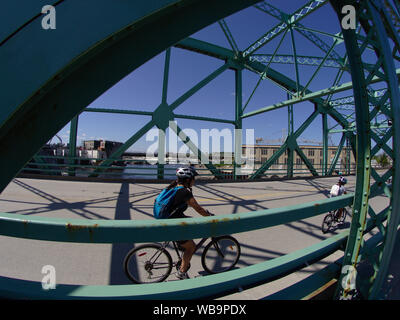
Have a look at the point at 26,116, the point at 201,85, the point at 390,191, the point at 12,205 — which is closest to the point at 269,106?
the point at 201,85

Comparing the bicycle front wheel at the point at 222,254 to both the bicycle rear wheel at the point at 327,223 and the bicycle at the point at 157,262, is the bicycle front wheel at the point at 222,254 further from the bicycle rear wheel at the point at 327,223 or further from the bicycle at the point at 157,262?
the bicycle rear wheel at the point at 327,223

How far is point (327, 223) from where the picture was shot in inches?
178

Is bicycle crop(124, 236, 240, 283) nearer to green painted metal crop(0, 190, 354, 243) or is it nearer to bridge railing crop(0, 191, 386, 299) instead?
bridge railing crop(0, 191, 386, 299)

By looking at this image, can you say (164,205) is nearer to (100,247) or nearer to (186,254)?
(186,254)

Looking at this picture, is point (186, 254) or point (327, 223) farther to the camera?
point (327, 223)

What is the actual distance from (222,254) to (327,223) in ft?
11.2

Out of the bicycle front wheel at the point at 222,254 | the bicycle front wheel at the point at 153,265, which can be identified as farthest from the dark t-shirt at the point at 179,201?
the bicycle front wheel at the point at 222,254

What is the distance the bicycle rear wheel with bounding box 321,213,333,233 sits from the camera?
438cm

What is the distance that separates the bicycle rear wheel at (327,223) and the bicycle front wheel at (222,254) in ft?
9.48

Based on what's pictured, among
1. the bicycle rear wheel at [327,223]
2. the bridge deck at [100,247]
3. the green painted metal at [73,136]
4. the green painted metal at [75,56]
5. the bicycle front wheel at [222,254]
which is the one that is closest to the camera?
the green painted metal at [75,56]

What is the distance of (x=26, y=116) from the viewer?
4.19 ft

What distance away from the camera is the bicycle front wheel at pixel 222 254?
285 centimetres

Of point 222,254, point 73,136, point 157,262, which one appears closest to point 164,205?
point 157,262
